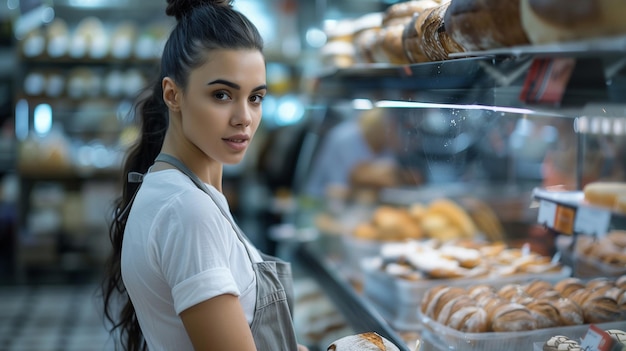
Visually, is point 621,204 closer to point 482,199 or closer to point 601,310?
point 601,310

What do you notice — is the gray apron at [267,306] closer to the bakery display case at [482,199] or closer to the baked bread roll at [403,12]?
the bakery display case at [482,199]

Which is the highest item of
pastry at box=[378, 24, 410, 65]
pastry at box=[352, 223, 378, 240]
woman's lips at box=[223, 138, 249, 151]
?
pastry at box=[378, 24, 410, 65]

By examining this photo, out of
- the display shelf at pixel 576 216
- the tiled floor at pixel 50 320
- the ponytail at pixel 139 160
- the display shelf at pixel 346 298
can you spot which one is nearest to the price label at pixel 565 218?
the display shelf at pixel 576 216

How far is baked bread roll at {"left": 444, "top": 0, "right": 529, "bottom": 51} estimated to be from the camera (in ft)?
3.21

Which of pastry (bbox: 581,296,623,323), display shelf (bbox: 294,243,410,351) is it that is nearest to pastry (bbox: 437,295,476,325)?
display shelf (bbox: 294,243,410,351)

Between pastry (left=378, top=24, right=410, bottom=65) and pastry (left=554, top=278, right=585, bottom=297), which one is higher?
pastry (left=378, top=24, right=410, bottom=65)

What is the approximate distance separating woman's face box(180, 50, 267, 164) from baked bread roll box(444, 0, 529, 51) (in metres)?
0.40

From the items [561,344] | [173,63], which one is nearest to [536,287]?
[561,344]

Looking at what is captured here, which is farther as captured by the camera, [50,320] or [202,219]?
[50,320]

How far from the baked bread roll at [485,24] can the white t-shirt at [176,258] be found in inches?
21.4

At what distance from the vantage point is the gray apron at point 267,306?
1345 millimetres

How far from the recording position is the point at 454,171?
1.67 m

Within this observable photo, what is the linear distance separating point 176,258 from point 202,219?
0.08 m

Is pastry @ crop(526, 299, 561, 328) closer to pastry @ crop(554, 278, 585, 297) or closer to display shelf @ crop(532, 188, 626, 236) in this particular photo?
pastry @ crop(554, 278, 585, 297)
